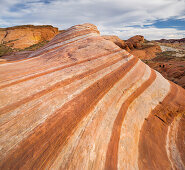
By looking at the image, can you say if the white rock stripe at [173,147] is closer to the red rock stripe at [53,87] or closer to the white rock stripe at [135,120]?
the white rock stripe at [135,120]

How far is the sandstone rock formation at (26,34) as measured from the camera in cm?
2572

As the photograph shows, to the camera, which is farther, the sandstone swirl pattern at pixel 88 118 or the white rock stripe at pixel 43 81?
the white rock stripe at pixel 43 81

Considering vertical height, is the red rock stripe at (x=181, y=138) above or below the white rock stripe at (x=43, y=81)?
below

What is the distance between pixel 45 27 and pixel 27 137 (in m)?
42.3

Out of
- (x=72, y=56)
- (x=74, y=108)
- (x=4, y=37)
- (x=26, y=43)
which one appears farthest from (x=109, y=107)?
(x=4, y=37)

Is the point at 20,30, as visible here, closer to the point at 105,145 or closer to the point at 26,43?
the point at 26,43

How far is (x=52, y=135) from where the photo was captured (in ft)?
5.92

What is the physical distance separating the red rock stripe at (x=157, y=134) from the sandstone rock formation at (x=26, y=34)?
28.5 metres

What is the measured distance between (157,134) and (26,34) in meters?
37.0

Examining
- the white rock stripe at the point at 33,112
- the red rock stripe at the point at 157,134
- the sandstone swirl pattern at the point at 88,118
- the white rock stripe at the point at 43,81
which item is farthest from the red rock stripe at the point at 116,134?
the white rock stripe at the point at 43,81

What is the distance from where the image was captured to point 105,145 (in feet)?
6.21

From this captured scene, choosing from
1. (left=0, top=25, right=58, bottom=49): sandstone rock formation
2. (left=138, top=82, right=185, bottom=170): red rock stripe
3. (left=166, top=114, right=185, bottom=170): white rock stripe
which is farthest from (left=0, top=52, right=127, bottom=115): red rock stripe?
(left=0, top=25, right=58, bottom=49): sandstone rock formation

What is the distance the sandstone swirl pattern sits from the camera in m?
1.64

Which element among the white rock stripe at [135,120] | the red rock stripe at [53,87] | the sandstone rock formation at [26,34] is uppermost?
the red rock stripe at [53,87]
